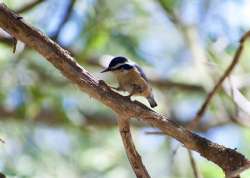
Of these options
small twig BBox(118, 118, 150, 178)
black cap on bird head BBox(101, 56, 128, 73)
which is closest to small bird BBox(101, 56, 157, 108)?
black cap on bird head BBox(101, 56, 128, 73)

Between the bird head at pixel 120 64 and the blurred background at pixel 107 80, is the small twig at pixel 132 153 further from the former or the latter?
the blurred background at pixel 107 80

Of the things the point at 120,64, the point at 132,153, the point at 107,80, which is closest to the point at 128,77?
the point at 120,64

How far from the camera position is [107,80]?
5.13m

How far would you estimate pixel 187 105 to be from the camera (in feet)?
21.0

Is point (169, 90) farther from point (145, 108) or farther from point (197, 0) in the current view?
point (145, 108)

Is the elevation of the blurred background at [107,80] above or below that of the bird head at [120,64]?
above

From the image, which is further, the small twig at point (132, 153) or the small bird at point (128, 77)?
the small bird at point (128, 77)

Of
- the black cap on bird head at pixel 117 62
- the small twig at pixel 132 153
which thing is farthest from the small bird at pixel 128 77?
the small twig at pixel 132 153

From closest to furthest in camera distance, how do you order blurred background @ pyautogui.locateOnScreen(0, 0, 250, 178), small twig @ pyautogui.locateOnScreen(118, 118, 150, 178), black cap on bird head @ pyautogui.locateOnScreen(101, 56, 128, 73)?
small twig @ pyautogui.locateOnScreen(118, 118, 150, 178) < black cap on bird head @ pyautogui.locateOnScreen(101, 56, 128, 73) < blurred background @ pyautogui.locateOnScreen(0, 0, 250, 178)

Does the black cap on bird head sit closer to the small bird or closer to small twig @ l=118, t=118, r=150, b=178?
the small bird

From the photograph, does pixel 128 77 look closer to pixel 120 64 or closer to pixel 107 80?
pixel 120 64

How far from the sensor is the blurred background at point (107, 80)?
14.1ft

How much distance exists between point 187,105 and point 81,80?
14.0 feet

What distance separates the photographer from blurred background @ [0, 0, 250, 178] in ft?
14.1
